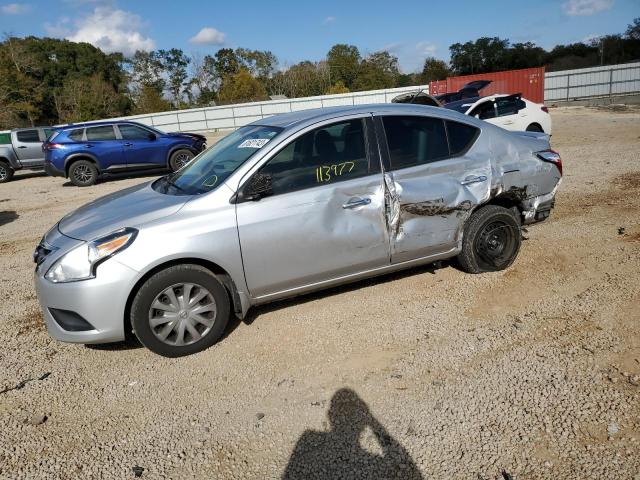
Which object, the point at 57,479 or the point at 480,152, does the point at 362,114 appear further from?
the point at 57,479

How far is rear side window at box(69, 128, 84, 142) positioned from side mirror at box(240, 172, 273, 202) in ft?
36.5

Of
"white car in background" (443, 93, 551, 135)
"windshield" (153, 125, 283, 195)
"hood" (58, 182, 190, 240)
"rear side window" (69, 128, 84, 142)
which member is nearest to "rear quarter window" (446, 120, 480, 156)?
"windshield" (153, 125, 283, 195)

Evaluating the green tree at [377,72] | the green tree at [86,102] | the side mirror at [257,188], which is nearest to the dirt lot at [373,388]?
the side mirror at [257,188]

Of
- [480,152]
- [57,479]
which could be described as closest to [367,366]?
[57,479]

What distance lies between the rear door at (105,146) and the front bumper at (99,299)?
34.2 ft

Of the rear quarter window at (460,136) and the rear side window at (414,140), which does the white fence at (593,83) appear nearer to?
the rear quarter window at (460,136)

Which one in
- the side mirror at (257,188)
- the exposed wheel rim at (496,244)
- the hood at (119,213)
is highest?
the side mirror at (257,188)

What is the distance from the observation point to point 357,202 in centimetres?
394

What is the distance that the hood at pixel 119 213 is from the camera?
354 centimetres

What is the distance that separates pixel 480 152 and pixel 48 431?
13.2ft

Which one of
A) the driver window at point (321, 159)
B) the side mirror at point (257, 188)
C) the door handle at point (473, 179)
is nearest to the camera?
the side mirror at point (257, 188)

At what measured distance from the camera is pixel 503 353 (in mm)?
3445

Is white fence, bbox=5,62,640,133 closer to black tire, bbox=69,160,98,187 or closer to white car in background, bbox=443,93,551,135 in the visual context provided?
white car in background, bbox=443,93,551,135

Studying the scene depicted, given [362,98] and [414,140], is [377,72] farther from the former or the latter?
[414,140]
